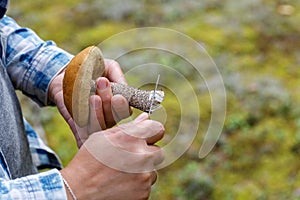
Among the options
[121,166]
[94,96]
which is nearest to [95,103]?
[94,96]

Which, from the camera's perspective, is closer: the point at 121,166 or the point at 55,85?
the point at 121,166

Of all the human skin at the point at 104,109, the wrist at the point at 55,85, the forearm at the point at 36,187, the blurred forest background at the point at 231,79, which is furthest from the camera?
the blurred forest background at the point at 231,79

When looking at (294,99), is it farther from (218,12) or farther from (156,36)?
(218,12)

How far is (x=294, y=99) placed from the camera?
2.62 m

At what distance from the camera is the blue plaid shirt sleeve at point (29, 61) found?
122cm

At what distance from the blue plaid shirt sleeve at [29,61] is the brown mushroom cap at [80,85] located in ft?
0.90

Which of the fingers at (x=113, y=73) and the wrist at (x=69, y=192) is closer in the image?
the wrist at (x=69, y=192)

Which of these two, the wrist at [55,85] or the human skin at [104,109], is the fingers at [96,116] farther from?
the wrist at [55,85]

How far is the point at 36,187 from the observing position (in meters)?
0.86

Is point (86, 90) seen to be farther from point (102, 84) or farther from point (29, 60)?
point (29, 60)

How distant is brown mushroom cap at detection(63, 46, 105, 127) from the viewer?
92 centimetres

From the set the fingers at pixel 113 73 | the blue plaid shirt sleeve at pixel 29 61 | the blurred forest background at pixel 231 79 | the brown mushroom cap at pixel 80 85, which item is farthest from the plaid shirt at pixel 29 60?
the blurred forest background at pixel 231 79

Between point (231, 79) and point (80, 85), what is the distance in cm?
192

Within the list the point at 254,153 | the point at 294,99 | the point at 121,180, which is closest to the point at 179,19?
the point at 294,99
